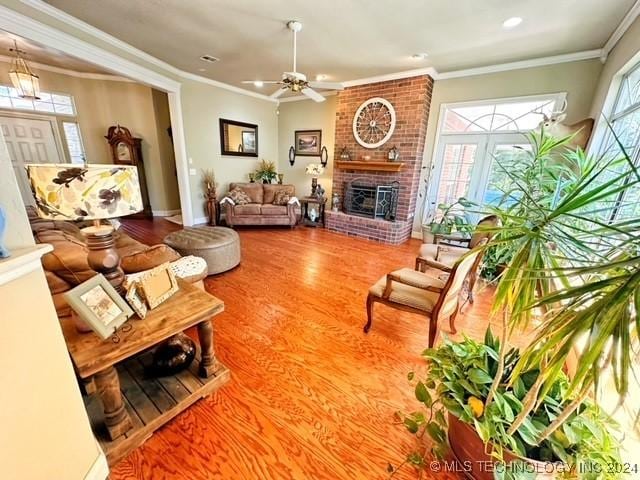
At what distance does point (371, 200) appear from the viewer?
4938 mm

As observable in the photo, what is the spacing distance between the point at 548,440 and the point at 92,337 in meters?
1.86

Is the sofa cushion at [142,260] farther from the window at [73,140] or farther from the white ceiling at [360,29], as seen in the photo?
the window at [73,140]

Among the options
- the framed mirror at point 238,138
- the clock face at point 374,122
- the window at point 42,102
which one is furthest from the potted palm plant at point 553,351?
the window at point 42,102

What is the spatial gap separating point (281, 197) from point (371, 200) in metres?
1.86

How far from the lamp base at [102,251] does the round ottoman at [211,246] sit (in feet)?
5.24

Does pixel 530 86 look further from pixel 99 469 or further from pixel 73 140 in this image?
pixel 73 140

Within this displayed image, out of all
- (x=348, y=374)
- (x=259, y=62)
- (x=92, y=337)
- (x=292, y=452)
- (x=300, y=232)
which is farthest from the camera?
(x=300, y=232)

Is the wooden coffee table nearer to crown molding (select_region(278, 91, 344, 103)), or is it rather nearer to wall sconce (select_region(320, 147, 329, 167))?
wall sconce (select_region(320, 147, 329, 167))

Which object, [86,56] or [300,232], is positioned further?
[300,232]

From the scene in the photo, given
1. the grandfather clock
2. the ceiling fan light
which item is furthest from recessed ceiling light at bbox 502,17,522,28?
the grandfather clock

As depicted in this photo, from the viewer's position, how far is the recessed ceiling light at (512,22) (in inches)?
101

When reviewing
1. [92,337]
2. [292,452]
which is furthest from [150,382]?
[292,452]

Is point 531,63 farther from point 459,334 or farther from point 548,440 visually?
point 548,440

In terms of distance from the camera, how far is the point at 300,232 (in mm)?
5082
